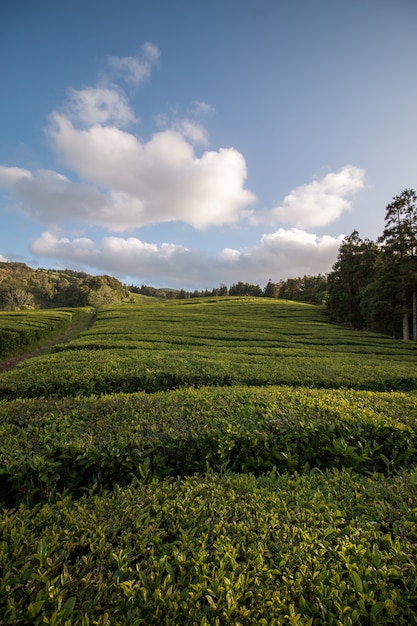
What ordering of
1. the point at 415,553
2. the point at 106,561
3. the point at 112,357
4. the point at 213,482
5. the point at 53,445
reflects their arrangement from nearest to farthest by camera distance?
1. the point at 106,561
2. the point at 415,553
3. the point at 213,482
4. the point at 53,445
5. the point at 112,357

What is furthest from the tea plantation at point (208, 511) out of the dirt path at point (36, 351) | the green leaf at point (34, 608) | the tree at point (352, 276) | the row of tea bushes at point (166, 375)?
the tree at point (352, 276)

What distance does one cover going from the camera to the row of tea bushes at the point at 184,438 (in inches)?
142

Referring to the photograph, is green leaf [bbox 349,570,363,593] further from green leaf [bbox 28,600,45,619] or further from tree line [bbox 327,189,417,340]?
tree line [bbox 327,189,417,340]

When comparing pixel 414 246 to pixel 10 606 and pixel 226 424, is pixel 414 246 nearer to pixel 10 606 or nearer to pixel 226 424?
pixel 226 424

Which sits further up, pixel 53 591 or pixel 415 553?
pixel 53 591

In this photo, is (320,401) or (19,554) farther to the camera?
(320,401)

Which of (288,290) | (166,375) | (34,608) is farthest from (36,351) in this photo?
(288,290)

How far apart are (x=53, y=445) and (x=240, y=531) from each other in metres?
2.72

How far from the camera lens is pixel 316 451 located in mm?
4410

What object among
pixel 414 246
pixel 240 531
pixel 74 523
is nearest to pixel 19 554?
pixel 74 523

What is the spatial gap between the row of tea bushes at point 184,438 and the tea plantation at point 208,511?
0.08 ft

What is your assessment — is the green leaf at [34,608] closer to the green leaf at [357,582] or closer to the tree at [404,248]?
the green leaf at [357,582]

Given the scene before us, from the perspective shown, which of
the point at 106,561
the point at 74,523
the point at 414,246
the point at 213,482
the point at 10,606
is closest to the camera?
the point at 10,606

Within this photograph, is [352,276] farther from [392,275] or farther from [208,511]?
[208,511]
